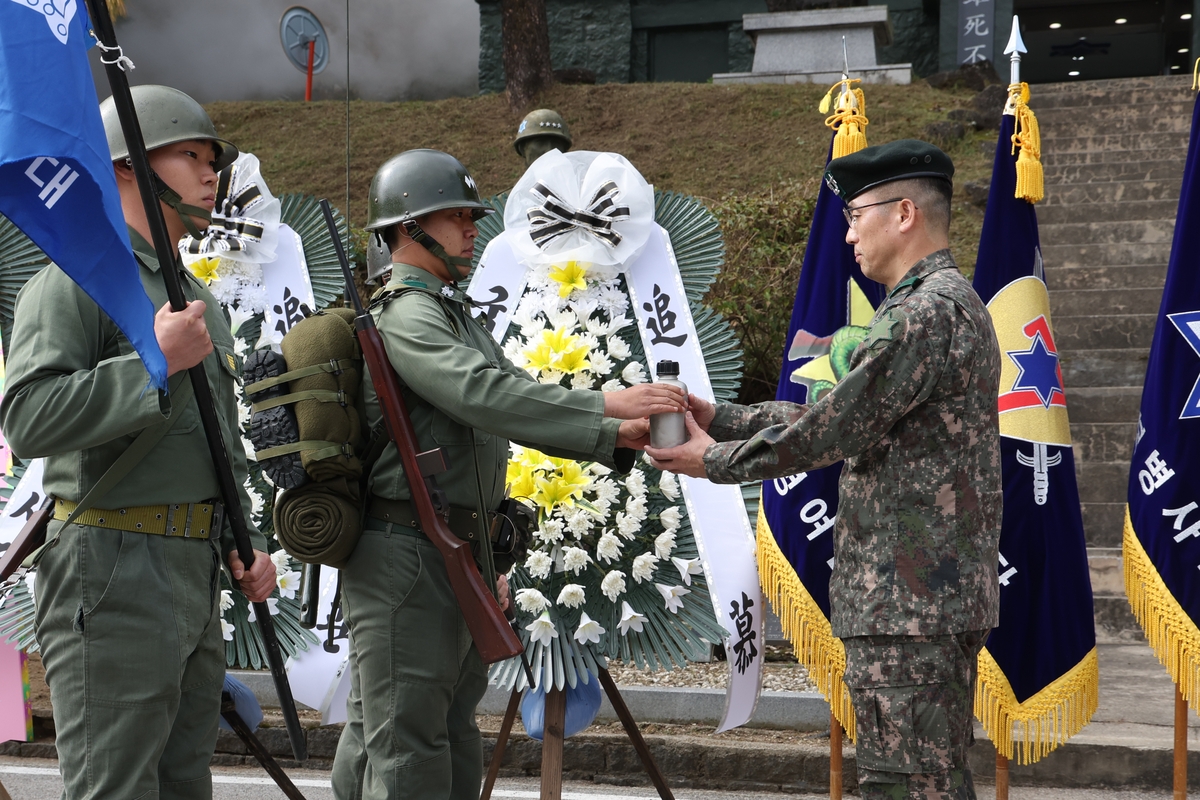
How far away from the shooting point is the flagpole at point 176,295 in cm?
209

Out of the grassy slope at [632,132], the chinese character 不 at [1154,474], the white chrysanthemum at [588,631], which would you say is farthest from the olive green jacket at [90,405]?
the grassy slope at [632,132]

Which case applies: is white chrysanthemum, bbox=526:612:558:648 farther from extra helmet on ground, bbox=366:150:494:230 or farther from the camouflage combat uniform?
extra helmet on ground, bbox=366:150:494:230

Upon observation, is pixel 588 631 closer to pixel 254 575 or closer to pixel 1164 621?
pixel 254 575

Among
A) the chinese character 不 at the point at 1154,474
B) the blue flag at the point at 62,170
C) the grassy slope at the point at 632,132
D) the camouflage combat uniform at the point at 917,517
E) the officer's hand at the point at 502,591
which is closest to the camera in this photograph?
the blue flag at the point at 62,170

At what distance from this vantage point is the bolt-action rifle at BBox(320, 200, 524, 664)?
2.53 m

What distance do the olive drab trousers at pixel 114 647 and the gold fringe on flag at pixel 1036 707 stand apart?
7.95ft

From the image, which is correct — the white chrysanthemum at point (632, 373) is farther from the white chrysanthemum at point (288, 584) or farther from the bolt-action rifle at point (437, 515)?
the white chrysanthemum at point (288, 584)

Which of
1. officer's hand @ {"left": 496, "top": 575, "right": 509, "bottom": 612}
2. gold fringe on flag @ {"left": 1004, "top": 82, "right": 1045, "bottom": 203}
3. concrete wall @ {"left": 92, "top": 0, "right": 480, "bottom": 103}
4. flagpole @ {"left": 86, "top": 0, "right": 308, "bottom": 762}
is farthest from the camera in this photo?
concrete wall @ {"left": 92, "top": 0, "right": 480, "bottom": 103}

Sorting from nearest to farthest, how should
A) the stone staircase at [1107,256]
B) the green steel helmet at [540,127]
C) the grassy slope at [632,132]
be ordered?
the green steel helmet at [540,127] → the stone staircase at [1107,256] → the grassy slope at [632,132]

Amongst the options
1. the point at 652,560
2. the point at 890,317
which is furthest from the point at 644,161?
the point at 890,317

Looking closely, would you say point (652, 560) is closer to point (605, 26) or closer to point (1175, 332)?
point (1175, 332)

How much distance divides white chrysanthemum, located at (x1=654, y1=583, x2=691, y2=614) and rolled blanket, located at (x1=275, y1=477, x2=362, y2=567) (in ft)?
4.04

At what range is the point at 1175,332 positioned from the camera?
3.53 m

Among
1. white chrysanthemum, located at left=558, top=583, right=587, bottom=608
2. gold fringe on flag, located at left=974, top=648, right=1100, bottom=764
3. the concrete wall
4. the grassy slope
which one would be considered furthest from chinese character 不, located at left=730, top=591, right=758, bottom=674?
the concrete wall
